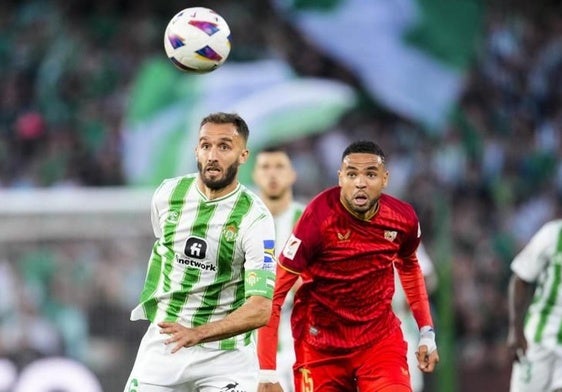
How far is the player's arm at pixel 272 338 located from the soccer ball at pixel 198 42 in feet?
4.01

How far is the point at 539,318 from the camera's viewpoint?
27.3 ft

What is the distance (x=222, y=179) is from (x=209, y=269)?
0.42m

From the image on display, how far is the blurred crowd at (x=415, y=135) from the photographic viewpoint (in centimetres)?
1532

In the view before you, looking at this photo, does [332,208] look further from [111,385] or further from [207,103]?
[207,103]

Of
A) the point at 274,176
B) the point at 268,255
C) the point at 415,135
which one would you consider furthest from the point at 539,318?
the point at 415,135

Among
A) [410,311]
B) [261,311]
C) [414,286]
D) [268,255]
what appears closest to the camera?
[261,311]

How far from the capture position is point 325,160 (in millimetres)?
15969

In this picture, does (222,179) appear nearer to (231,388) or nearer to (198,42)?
(231,388)

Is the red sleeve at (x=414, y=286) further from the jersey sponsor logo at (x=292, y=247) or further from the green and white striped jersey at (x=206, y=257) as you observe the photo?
the green and white striped jersey at (x=206, y=257)

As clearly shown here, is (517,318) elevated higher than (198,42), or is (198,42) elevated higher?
(198,42)

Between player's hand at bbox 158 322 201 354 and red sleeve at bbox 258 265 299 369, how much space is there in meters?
0.72

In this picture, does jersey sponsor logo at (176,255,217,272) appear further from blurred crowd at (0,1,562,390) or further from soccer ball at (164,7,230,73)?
blurred crowd at (0,1,562,390)

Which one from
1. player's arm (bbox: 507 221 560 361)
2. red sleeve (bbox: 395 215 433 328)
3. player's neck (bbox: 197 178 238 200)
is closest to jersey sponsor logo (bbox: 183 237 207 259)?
player's neck (bbox: 197 178 238 200)

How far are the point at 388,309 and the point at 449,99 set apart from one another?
10856 millimetres
